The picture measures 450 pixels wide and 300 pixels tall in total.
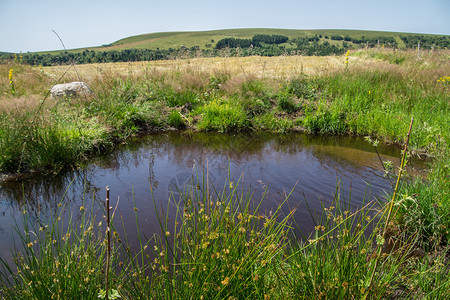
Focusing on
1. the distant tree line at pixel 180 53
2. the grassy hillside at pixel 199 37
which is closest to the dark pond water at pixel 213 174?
the distant tree line at pixel 180 53

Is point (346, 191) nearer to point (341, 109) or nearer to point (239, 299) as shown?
point (239, 299)

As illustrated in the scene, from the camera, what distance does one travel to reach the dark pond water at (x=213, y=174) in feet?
14.6

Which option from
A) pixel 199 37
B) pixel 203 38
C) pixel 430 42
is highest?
pixel 199 37

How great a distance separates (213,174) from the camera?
565 centimetres

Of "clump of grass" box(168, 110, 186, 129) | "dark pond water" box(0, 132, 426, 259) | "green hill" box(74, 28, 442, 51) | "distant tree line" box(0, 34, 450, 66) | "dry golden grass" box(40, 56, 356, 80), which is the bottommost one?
"dark pond water" box(0, 132, 426, 259)

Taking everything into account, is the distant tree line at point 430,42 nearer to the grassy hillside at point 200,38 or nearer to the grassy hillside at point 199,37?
the grassy hillside at point 200,38

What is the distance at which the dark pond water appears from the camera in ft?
14.6

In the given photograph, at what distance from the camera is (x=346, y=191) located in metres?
4.70

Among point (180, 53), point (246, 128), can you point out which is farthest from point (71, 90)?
point (180, 53)

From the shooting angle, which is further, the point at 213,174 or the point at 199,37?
the point at 199,37

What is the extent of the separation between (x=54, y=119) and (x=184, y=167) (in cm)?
340

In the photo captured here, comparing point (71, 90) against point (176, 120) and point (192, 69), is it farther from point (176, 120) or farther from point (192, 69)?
point (192, 69)

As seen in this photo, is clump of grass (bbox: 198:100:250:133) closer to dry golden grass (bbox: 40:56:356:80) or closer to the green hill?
dry golden grass (bbox: 40:56:356:80)

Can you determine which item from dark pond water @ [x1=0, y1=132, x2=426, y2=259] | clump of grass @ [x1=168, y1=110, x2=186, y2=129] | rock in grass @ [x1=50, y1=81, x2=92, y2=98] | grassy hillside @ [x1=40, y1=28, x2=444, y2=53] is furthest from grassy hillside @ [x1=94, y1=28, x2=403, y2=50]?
dark pond water @ [x1=0, y1=132, x2=426, y2=259]
